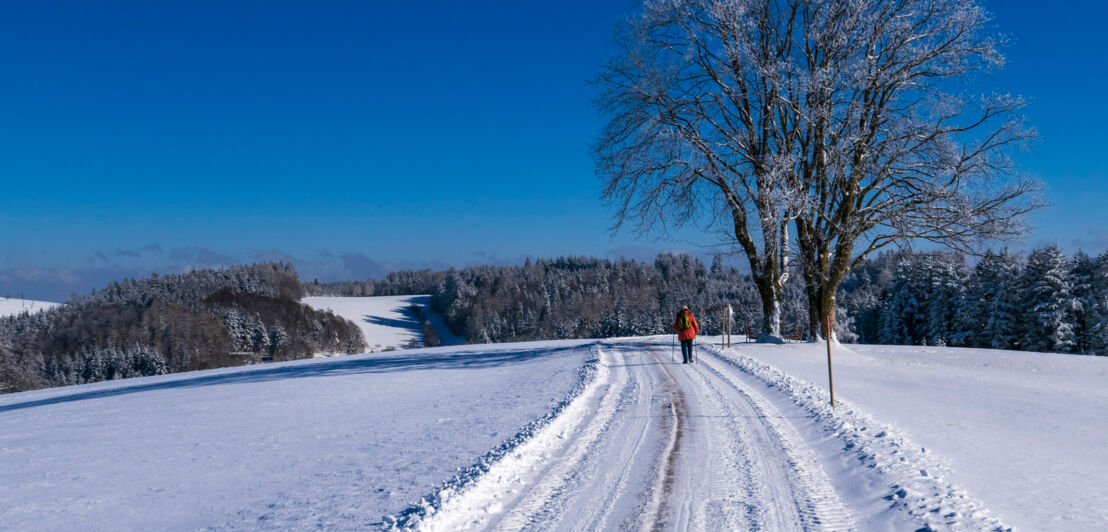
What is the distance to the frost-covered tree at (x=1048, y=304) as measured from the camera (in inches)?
1212

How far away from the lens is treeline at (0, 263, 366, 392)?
263 feet

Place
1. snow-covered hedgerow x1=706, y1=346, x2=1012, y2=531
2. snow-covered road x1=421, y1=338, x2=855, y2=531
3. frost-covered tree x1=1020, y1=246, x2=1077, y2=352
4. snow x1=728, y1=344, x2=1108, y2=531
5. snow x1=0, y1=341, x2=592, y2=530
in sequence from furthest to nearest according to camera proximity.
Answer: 1. frost-covered tree x1=1020, y1=246, x2=1077, y2=352
2. snow x1=0, y1=341, x2=592, y2=530
3. snow x1=728, y1=344, x2=1108, y2=531
4. snow-covered road x1=421, y1=338, x2=855, y2=531
5. snow-covered hedgerow x1=706, y1=346, x2=1012, y2=531

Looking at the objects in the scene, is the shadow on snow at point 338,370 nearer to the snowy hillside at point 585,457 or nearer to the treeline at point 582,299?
the snowy hillside at point 585,457

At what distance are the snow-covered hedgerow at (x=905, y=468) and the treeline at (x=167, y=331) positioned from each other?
3297 inches

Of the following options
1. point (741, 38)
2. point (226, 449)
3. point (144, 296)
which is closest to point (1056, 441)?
point (226, 449)

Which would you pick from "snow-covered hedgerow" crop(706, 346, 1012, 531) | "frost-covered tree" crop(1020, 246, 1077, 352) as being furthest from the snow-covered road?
"frost-covered tree" crop(1020, 246, 1077, 352)

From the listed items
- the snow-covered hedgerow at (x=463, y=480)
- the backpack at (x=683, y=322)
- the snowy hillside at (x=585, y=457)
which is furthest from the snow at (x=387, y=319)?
the snow-covered hedgerow at (x=463, y=480)

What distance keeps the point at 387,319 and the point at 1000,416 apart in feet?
484

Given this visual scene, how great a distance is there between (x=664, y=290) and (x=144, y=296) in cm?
11086

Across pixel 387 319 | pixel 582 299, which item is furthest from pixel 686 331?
pixel 387 319

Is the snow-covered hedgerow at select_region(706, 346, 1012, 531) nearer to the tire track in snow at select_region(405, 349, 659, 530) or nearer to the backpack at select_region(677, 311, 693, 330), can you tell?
the tire track in snow at select_region(405, 349, 659, 530)

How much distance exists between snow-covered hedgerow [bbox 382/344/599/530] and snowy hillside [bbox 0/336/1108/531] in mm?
30

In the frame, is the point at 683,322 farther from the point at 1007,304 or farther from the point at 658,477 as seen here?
the point at 1007,304

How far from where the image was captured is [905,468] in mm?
5559
